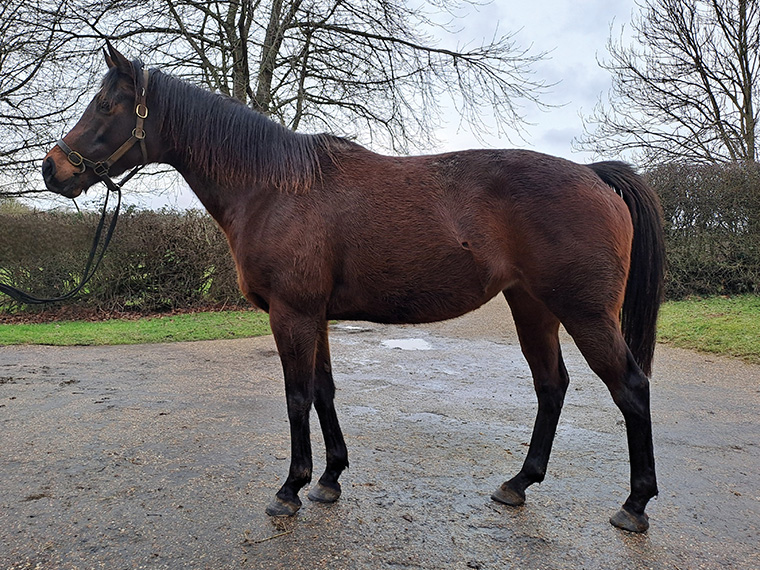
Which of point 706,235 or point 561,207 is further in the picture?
point 706,235

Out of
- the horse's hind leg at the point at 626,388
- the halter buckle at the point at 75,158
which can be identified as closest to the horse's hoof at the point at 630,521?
the horse's hind leg at the point at 626,388

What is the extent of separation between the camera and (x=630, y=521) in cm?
246

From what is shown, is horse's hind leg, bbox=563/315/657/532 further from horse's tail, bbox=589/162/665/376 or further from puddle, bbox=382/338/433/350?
puddle, bbox=382/338/433/350

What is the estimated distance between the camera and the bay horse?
2.54 metres

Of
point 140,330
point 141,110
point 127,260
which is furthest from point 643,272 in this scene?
point 127,260

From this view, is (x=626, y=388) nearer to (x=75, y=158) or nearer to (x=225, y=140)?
(x=225, y=140)

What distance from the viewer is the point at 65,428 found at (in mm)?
3918

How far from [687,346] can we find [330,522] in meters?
7.32

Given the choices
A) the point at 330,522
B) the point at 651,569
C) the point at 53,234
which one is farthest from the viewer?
the point at 53,234

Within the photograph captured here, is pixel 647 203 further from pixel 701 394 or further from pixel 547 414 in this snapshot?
pixel 701 394

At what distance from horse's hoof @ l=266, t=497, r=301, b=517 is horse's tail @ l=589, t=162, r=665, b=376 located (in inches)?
84.8

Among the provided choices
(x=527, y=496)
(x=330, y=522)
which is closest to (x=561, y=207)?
(x=527, y=496)

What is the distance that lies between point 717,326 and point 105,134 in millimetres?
9381

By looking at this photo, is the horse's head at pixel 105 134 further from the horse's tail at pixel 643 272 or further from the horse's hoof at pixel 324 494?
the horse's tail at pixel 643 272
